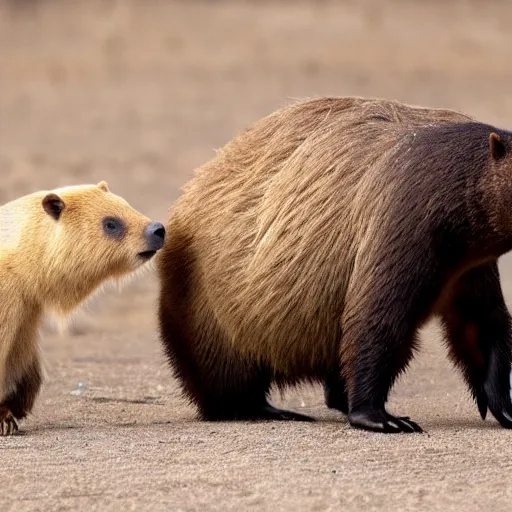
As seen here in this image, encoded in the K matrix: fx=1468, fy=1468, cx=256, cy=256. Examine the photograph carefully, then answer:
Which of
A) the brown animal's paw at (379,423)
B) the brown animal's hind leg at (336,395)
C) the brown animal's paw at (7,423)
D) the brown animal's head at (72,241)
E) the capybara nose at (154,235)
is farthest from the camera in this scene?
the brown animal's hind leg at (336,395)

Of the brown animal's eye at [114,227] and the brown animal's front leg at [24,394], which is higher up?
the brown animal's eye at [114,227]

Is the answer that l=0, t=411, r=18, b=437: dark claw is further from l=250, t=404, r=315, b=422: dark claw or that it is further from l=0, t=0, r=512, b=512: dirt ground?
l=250, t=404, r=315, b=422: dark claw

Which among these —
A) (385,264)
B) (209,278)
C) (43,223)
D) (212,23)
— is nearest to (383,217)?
(385,264)

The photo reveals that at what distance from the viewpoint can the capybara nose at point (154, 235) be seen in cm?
728

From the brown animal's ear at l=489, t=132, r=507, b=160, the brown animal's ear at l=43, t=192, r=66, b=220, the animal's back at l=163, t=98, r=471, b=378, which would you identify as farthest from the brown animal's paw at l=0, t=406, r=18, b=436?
the brown animal's ear at l=489, t=132, r=507, b=160

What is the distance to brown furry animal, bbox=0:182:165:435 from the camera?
7105 mm

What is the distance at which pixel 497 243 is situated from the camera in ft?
22.0

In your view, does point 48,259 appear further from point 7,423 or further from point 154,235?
point 7,423

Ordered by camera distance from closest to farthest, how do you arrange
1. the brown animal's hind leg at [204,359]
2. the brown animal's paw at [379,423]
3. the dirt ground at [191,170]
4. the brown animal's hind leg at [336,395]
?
the dirt ground at [191,170]
the brown animal's paw at [379,423]
the brown animal's hind leg at [204,359]
the brown animal's hind leg at [336,395]

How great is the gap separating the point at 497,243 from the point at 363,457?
1189mm

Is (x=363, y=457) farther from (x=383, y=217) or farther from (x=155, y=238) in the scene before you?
(x=155, y=238)

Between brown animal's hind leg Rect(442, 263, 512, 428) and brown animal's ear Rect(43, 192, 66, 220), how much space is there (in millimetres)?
1968

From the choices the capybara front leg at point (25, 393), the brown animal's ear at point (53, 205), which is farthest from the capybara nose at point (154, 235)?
the capybara front leg at point (25, 393)

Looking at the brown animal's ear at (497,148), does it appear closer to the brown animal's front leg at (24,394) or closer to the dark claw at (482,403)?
the dark claw at (482,403)
